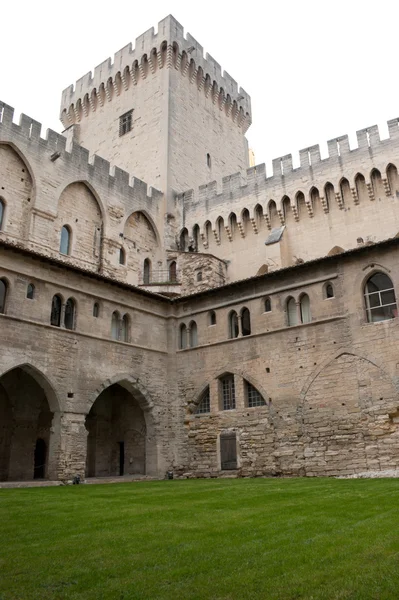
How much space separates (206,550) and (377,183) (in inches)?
893

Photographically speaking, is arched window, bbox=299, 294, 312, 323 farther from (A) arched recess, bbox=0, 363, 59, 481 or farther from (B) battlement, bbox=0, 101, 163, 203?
(B) battlement, bbox=0, 101, 163, 203

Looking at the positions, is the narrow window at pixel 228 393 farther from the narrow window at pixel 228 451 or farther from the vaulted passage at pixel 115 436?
the vaulted passage at pixel 115 436

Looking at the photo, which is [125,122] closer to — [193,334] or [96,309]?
[193,334]

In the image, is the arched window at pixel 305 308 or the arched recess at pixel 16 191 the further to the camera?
the arched recess at pixel 16 191

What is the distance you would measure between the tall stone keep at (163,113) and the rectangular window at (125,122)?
0.07 metres

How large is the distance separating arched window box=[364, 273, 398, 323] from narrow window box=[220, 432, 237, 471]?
748 cm

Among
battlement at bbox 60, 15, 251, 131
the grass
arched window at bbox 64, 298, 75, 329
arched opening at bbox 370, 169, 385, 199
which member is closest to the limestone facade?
arched window at bbox 64, 298, 75, 329

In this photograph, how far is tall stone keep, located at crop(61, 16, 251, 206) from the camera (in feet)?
112

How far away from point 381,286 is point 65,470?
45.0ft

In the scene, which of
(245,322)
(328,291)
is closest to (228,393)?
(245,322)

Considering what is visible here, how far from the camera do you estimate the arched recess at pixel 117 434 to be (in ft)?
79.5

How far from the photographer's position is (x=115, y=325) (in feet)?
74.3

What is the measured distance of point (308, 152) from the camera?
2786 centimetres

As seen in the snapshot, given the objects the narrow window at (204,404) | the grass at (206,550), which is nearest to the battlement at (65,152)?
the narrow window at (204,404)
